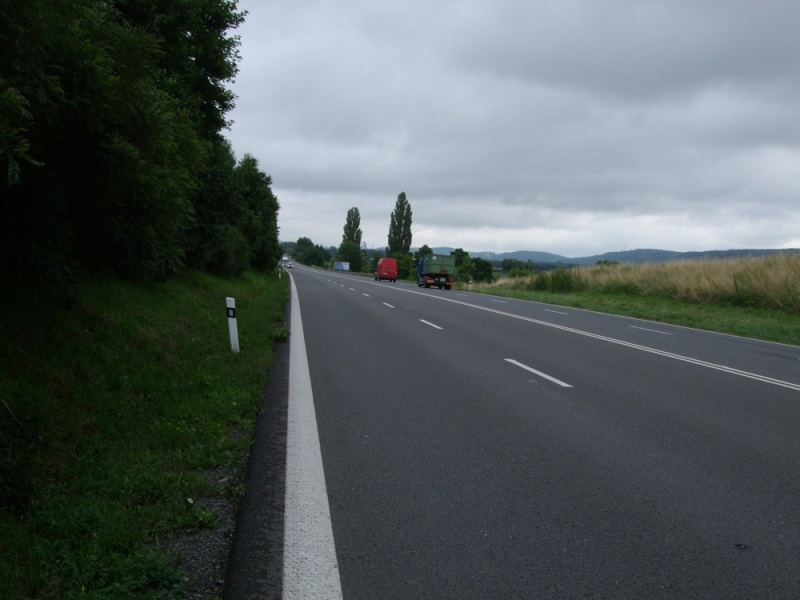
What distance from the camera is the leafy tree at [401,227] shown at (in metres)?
108

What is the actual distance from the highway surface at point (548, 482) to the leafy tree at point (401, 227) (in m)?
98.7

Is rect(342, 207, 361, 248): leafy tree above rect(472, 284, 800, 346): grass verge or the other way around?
above

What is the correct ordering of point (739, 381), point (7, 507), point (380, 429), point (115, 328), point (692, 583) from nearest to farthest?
1. point (692, 583)
2. point (7, 507)
3. point (380, 429)
4. point (115, 328)
5. point (739, 381)

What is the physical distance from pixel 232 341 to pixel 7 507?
631 cm

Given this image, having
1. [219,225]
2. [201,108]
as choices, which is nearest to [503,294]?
[219,225]

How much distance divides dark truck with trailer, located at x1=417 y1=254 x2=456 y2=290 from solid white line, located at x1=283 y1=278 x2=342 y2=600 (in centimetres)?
4222

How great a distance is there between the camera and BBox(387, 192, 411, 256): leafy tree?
108m

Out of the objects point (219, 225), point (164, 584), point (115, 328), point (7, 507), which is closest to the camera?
point (164, 584)

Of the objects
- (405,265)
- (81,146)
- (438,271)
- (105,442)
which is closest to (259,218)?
(438,271)

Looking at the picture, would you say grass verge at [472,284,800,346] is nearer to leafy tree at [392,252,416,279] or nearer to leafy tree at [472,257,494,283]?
leafy tree at [392,252,416,279]

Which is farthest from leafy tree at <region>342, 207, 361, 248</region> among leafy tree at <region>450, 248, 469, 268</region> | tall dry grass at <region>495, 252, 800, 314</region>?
tall dry grass at <region>495, 252, 800, 314</region>

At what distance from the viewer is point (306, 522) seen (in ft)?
13.5

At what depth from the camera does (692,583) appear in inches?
137

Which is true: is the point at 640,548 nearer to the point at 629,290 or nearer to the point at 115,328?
the point at 115,328
